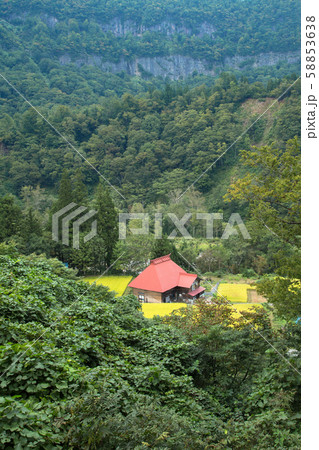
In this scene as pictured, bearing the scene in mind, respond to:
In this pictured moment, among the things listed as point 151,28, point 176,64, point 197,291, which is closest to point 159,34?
point 151,28

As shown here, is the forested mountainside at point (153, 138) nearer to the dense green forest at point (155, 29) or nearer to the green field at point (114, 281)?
the green field at point (114, 281)

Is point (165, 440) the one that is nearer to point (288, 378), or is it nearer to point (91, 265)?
point (288, 378)

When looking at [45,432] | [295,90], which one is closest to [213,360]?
[45,432]

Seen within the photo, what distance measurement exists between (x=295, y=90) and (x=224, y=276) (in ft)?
78.8

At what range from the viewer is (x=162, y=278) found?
1470cm

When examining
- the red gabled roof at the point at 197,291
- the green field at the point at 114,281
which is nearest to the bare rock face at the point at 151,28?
the green field at the point at 114,281

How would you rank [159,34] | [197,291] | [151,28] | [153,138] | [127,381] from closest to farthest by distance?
[127,381]
[197,291]
[153,138]
[159,34]
[151,28]

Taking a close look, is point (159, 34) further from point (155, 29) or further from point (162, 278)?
point (162, 278)

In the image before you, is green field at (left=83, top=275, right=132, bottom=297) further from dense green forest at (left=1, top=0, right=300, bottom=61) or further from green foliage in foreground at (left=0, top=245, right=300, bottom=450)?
Result: dense green forest at (left=1, top=0, right=300, bottom=61)

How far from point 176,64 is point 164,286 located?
78507 millimetres

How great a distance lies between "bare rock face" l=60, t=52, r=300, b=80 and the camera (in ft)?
241

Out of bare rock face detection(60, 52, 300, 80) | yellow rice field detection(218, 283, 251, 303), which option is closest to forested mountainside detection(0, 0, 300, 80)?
bare rock face detection(60, 52, 300, 80)

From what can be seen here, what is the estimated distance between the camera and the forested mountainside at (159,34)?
68.9 meters

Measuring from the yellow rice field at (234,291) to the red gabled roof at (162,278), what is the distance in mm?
1519
